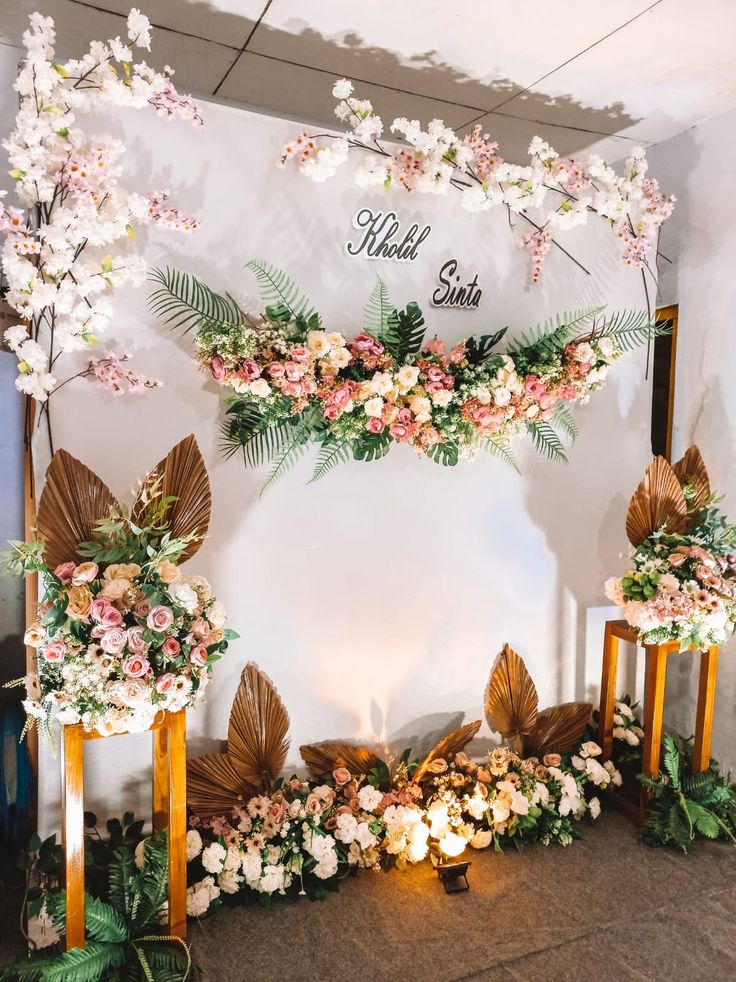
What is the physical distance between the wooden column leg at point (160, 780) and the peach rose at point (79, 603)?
66cm

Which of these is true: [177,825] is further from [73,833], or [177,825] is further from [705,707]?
[705,707]

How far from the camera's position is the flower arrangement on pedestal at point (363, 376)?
2586 millimetres

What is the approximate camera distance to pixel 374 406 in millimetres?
2703

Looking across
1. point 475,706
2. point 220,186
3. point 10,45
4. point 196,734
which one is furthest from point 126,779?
point 10,45

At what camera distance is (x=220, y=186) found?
8.78 ft

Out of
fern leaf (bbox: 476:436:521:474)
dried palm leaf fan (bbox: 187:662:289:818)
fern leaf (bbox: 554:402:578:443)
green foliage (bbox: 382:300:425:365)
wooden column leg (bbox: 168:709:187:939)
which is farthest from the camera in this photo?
fern leaf (bbox: 554:402:578:443)

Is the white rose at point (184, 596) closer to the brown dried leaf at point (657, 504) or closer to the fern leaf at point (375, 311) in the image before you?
the fern leaf at point (375, 311)

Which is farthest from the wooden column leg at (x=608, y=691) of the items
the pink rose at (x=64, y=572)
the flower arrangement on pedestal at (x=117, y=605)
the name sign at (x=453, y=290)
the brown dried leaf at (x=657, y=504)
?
the pink rose at (x=64, y=572)

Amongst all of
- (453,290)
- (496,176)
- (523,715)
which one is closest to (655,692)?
(523,715)

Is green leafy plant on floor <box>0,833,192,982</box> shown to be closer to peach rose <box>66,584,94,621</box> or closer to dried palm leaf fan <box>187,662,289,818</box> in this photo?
dried palm leaf fan <box>187,662,289,818</box>

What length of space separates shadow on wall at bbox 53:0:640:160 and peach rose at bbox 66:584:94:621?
2.09 m

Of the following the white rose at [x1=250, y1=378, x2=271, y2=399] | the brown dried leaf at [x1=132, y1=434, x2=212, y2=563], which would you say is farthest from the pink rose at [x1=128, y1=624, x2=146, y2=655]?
the white rose at [x1=250, y1=378, x2=271, y2=399]

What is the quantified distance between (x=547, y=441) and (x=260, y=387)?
1.49m

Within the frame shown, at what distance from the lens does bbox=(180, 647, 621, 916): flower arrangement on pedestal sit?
2650mm
